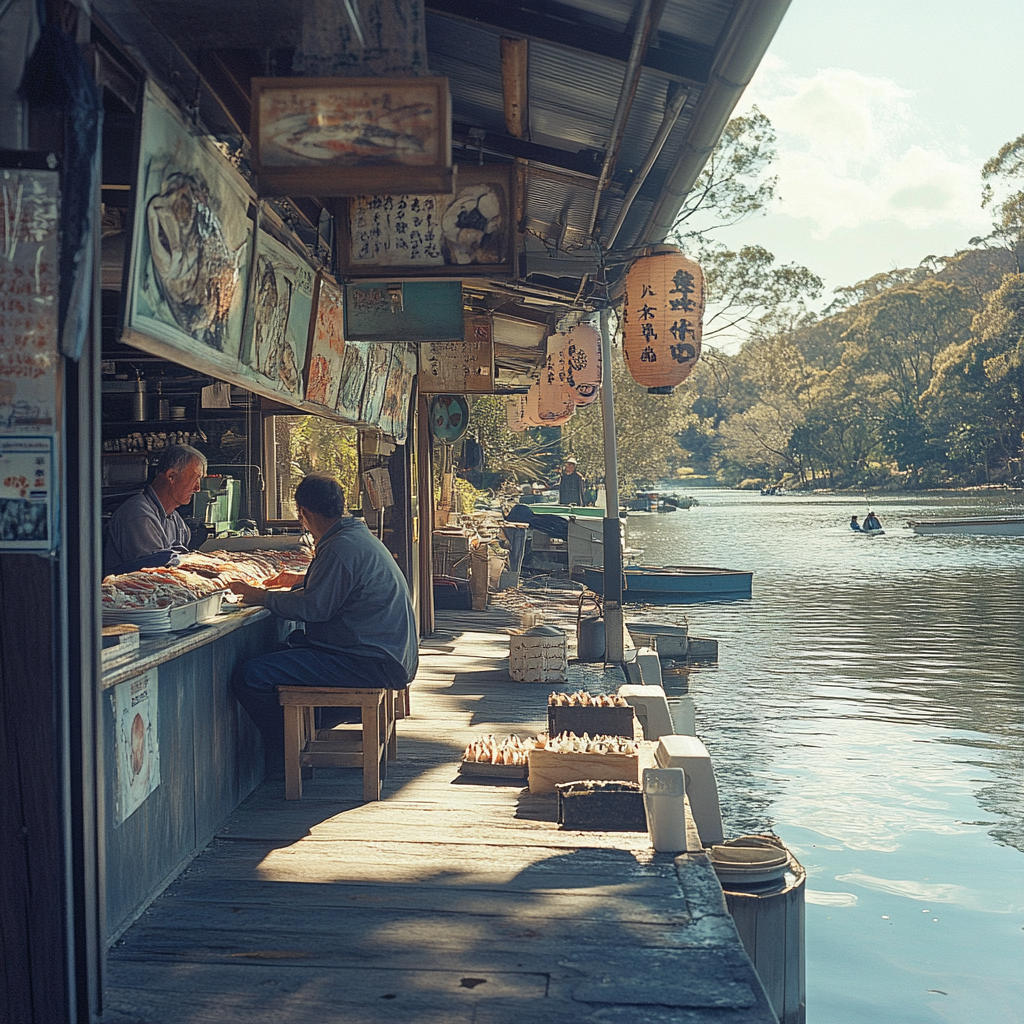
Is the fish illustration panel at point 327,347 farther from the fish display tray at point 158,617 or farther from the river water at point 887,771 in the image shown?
the river water at point 887,771

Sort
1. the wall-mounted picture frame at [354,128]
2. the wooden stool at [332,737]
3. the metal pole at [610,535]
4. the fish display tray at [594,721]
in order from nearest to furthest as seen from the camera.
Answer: the wall-mounted picture frame at [354,128] < the wooden stool at [332,737] < the fish display tray at [594,721] < the metal pole at [610,535]

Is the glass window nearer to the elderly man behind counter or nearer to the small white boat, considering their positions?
the elderly man behind counter

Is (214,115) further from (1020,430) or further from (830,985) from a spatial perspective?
(1020,430)

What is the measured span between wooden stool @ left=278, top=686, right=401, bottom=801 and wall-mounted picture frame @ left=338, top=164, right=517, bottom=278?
2.39m

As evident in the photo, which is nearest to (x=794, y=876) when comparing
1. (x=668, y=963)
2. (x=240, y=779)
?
(x=668, y=963)

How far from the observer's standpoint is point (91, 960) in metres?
3.37

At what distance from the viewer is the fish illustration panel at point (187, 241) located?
11.7 feet

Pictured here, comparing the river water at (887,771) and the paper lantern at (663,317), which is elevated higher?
the paper lantern at (663,317)

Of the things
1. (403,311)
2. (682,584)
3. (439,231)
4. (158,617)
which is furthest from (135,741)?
(682,584)

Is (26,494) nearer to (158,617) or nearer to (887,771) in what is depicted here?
(158,617)

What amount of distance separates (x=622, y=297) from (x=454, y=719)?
440cm

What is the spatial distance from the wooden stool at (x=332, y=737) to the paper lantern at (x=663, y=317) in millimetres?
4451

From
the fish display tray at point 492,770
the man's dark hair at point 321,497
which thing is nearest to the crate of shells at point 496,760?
the fish display tray at point 492,770

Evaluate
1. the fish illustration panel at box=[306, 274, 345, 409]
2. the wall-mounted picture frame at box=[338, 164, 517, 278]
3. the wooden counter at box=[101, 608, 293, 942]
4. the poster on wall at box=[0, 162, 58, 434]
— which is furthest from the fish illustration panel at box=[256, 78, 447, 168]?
the fish illustration panel at box=[306, 274, 345, 409]
